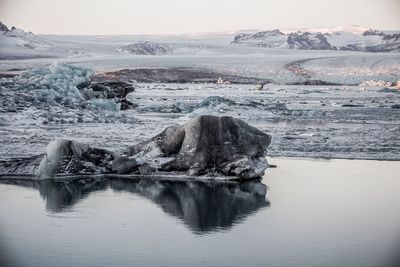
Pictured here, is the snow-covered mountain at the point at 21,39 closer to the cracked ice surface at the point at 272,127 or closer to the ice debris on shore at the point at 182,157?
the cracked ice surface at the point at 272,127

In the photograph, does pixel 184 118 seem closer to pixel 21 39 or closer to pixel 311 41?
pixel 21 39

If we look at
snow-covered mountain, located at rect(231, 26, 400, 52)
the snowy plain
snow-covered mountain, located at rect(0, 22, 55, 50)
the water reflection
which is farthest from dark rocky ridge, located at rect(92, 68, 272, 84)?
the water reflection

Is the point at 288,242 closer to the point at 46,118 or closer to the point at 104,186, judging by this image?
the point at 104,186

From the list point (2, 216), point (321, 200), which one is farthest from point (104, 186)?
point (321, 200)

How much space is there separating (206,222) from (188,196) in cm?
88

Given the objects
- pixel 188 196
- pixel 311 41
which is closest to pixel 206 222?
pixel 188 196

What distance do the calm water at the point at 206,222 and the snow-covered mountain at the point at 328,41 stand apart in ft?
122

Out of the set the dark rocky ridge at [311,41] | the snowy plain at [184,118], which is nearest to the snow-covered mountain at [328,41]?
the dark rocky ridge at [311,41]

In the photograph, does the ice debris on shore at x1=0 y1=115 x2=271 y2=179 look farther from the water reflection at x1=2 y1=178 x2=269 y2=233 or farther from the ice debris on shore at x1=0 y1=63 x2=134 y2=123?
the ice debris on shore at x1=0 y1=63 x2=134 y2=123

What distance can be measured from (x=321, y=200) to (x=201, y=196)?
0.84 m

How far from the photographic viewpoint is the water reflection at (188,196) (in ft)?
14.9

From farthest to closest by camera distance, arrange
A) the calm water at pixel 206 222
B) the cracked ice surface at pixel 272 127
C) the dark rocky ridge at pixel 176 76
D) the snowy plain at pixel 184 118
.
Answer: the dark rocky ridge at pixel 176 76 < the snowy plain at pixel 184 118 < the cracked ice surface at pixel 272 127 < the calm water at pixel 206 222

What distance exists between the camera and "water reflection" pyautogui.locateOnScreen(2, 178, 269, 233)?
14.9ft

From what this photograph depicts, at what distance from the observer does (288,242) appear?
3.84 metres
